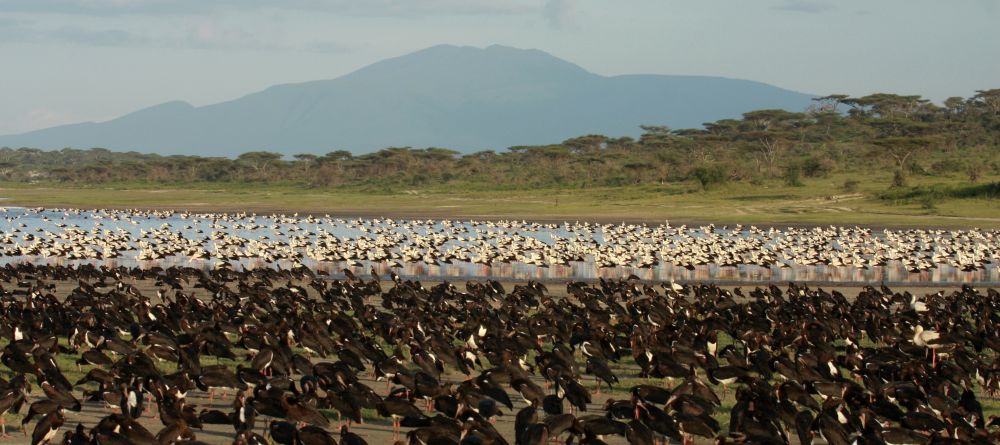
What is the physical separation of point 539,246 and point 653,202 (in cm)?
3153

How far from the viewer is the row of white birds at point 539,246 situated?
35.5 meters

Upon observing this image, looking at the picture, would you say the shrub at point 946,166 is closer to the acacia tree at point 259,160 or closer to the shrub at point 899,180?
the shrub at point 899,180

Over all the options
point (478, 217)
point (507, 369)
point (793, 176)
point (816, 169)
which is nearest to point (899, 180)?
point (793, 176)

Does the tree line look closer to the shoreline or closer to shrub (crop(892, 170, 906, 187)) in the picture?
shrub (crop(892, 170, 906, 187))

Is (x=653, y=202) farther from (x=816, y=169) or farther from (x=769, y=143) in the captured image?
(x=769, y=143)

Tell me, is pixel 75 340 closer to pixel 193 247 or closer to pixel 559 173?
pixel 193 247

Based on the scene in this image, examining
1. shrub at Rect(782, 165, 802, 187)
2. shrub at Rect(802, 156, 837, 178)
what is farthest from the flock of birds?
shrub at Rect(802, 156, 837, 178)

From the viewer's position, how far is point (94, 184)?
116 meters

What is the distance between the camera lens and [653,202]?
71375 mm

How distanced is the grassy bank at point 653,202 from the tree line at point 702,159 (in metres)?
2.72

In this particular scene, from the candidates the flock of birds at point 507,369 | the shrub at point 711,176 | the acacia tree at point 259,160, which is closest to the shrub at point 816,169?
the shrub at point 711,176

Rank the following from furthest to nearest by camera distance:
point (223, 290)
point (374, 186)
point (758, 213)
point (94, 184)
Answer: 1. point (94, 184)
2. point (374, 186)
3. point (758, 213)
4. point (223, 290)

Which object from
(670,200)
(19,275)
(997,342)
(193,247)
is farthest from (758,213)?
(997,342)

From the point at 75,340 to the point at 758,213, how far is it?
49573mm
